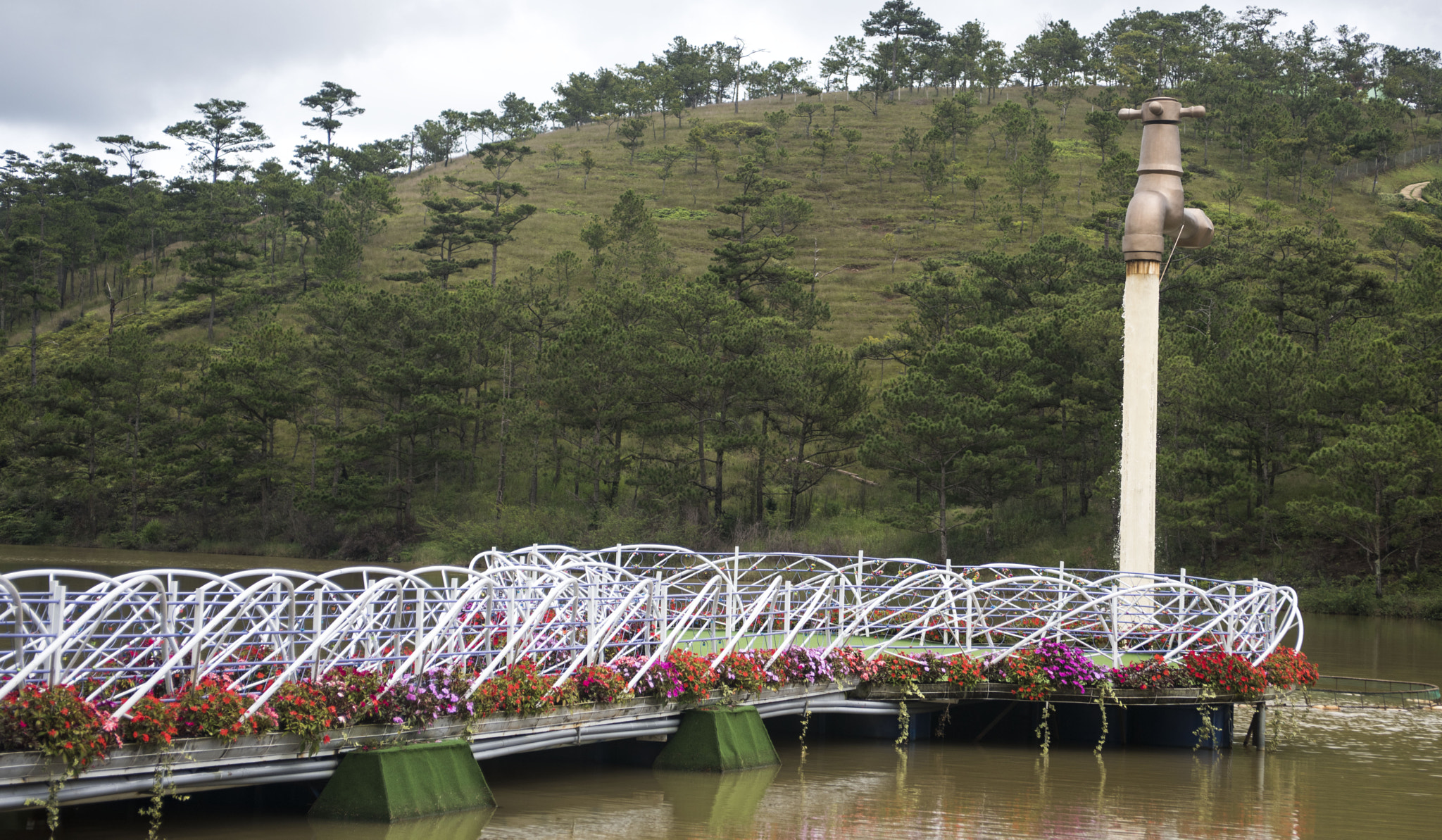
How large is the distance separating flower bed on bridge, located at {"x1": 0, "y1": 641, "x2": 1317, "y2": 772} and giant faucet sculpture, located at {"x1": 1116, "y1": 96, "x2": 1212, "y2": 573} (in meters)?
3.25

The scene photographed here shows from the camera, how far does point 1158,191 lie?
66.3 ft

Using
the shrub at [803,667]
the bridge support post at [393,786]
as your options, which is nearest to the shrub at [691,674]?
the shrub at [803,667]

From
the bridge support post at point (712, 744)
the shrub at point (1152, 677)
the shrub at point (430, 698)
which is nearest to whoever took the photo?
the shrub at point (430, 698)

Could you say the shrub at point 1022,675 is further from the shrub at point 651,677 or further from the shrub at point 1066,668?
the shrub at point 651,677

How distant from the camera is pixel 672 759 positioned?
13.1 m

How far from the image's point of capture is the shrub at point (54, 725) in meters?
8.05

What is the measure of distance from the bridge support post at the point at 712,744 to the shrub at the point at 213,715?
16.2 ft

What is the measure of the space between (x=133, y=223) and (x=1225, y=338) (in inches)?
2885

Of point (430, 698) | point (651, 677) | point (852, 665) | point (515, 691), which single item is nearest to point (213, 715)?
point (430, 698)

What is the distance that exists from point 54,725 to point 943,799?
8260mm

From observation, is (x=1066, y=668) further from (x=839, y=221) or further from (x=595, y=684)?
(x=839, y=221)

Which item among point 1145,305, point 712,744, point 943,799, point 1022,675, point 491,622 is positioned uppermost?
point 1145,305

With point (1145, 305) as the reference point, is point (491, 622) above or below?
below

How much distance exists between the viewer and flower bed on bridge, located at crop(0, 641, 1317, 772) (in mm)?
8242
